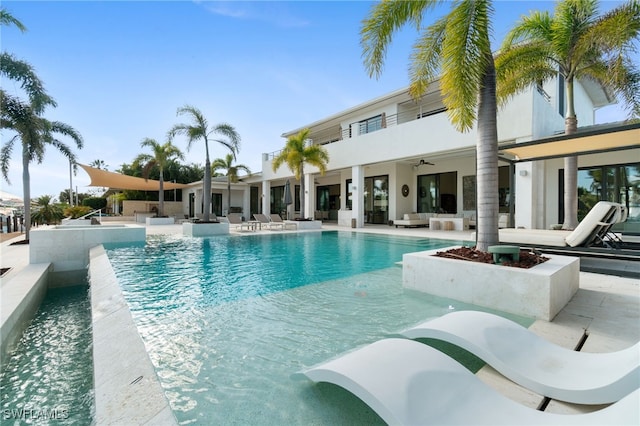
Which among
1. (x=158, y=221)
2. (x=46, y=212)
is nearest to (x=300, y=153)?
(x=158, y=221)

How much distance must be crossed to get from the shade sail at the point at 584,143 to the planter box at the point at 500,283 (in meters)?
2.91

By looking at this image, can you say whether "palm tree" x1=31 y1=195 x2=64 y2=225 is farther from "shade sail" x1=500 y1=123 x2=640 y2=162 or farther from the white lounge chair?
"shade sail" x1=500 y1=123 x2=640 y2=162

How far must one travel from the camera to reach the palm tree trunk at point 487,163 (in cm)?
466

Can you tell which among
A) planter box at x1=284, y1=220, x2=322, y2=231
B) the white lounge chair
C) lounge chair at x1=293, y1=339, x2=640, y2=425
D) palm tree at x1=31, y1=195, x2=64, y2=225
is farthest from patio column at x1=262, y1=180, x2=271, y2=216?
lounge chair at x1=293, y1=339, x2=640, y2=425

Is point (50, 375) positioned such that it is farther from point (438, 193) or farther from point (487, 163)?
point (438, 193)

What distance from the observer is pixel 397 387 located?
1.70 metres

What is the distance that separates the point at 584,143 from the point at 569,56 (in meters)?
3.70

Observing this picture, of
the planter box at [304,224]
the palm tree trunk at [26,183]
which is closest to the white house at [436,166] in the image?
the planter box at [304,224]

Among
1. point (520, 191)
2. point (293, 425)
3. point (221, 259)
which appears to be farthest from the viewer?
point (520, 191)

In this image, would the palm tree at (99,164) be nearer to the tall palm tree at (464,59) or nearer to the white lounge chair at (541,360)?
the tall palm tree at (464,59)

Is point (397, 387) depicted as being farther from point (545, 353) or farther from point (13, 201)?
point (13, 201)

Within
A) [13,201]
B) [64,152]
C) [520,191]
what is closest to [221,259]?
[520,191]

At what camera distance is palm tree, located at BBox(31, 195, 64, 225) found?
688 inches

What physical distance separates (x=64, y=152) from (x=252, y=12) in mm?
11374
